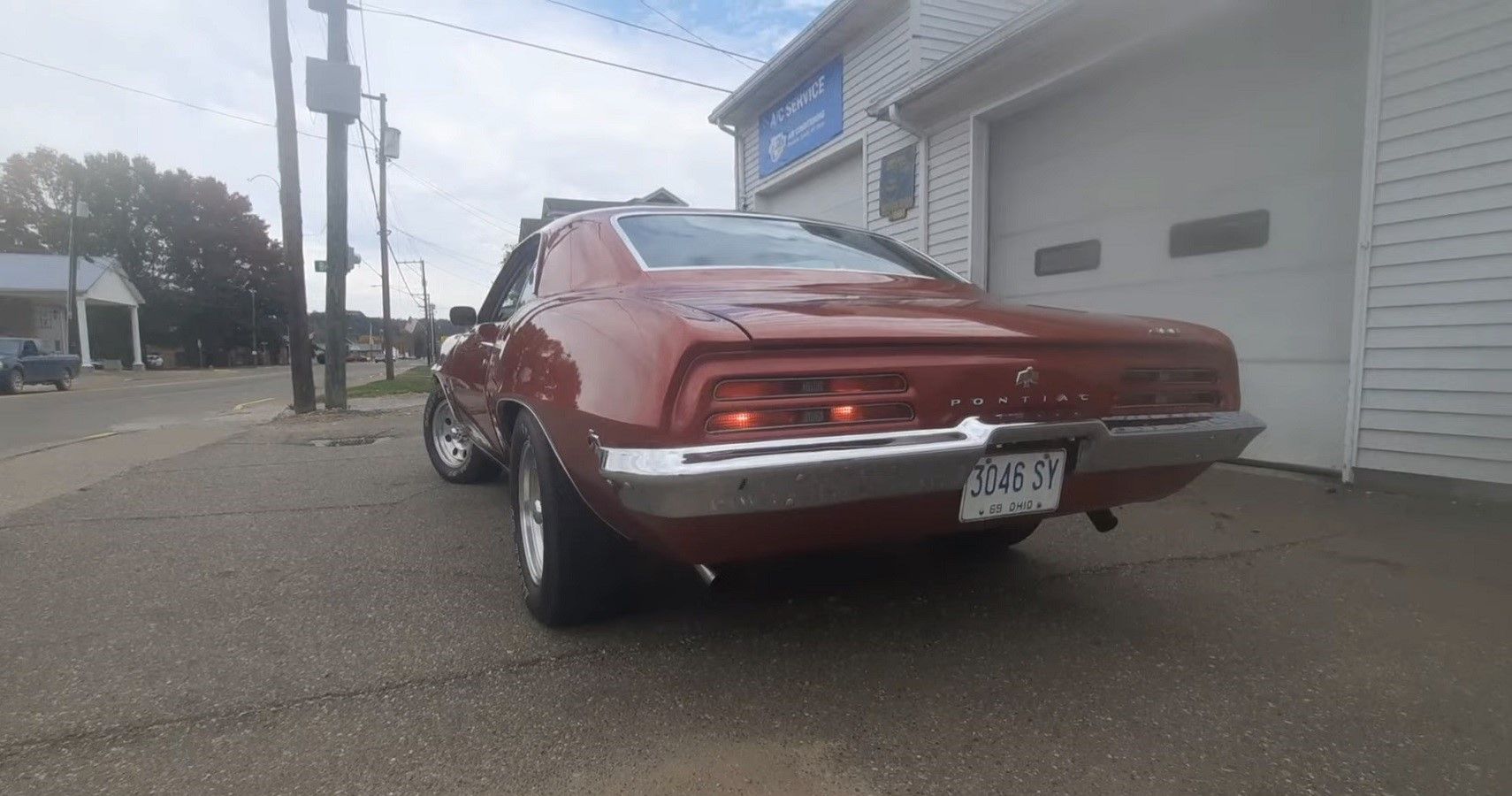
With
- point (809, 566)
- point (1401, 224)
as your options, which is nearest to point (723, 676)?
point (809, 566)

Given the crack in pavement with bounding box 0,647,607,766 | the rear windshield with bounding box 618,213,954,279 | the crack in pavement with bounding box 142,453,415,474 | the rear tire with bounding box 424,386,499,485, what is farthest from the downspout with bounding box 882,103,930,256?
the crack in pavement with bounding box 0,647,607,766

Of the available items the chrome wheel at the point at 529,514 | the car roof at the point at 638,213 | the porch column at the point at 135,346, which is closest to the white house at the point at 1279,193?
the car roof at the point at 638,213

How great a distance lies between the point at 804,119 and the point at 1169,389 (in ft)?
28.6

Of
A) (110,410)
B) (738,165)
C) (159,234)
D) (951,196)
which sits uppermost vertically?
(159,234)

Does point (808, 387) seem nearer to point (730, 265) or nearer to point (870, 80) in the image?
point (730, 265)

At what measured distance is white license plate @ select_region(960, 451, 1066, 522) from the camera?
1.93 m

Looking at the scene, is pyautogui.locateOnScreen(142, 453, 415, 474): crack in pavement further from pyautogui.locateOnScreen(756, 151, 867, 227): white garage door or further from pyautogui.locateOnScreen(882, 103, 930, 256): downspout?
pyautogui.locateOnScreen(882, 103, 930, 256): downspout

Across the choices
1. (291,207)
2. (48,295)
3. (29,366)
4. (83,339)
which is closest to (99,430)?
(291,207)

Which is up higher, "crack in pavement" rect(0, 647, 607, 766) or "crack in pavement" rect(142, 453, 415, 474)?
"crack in pavement" rect(142, 453, 415, 474)

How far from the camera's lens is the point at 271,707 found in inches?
79.1

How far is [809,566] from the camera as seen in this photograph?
3047 millimetres

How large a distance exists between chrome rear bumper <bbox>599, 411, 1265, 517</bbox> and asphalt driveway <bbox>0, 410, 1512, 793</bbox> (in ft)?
1.97

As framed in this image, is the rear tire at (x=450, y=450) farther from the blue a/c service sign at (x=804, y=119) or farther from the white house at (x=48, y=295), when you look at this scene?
the white house at (x=48, y=295)

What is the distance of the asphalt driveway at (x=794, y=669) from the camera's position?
1.73 meters
